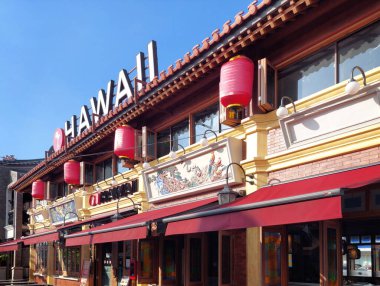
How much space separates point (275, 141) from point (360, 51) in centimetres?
219

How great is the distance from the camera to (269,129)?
8.98 meters

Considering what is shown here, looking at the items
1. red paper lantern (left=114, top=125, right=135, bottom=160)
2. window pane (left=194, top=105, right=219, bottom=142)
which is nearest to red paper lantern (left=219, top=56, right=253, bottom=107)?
window pane (left=194, top=105, right=219, bottom=142)

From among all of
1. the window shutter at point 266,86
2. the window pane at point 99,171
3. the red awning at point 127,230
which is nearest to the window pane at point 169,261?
the red awning at point 127,230

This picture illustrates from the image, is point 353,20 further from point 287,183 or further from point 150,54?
point 150,54

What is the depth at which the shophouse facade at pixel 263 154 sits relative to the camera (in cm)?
712

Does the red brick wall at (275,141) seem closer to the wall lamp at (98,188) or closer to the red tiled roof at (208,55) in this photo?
the red tiled roof at (208,55)

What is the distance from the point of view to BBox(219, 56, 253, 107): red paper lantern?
892 centimetres

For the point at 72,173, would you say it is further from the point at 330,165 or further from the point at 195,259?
the point at 330,165

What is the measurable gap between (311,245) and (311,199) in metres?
2.73

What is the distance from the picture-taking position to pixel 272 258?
28.2ft

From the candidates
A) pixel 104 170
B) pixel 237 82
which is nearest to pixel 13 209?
pixel 104 170

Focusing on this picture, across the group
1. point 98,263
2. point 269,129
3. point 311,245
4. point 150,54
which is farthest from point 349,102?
point 98,263

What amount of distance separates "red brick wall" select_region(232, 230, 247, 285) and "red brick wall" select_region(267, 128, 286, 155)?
5.72 ft

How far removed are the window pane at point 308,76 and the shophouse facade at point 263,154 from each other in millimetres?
22
